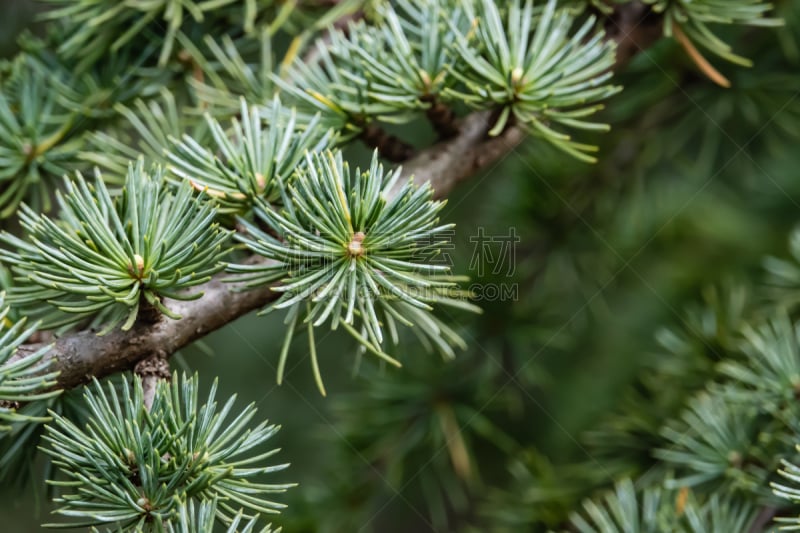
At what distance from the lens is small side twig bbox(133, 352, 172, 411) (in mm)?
489

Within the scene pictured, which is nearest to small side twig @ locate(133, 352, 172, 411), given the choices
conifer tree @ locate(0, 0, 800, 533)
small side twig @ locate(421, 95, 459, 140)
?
conifer tree @ locate(0, 0, 800, 533)

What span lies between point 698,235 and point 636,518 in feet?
2.58

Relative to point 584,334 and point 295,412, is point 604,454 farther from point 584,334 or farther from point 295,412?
point 295,412

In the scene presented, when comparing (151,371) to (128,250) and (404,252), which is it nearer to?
(128,250)

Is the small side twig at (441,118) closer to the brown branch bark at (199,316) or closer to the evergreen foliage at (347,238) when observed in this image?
the brown branch bark at (199,316)

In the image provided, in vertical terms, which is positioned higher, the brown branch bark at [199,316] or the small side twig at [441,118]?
the small side twig at [441,118]

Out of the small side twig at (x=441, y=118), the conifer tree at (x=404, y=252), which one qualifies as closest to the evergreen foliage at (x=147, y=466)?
the conifer tree at (x=404, y=252)

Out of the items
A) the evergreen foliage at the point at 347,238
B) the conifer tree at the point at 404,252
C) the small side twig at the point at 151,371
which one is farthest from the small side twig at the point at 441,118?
the small side twig at the point at 151,371

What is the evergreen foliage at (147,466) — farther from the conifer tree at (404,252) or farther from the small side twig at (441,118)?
the small side twig at (441,118)

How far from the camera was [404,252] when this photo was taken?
0.48 meters

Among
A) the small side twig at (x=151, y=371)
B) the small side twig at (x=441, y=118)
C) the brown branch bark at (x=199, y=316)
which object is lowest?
the small side twig at (x=151, y=371)

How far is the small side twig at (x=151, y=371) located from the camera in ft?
1.60

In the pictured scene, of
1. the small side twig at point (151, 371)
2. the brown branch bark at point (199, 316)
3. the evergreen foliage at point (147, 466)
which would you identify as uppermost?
the brown branch bark at point (199, 316)

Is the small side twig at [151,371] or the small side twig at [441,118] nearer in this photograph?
the small side twig at [151,371]
